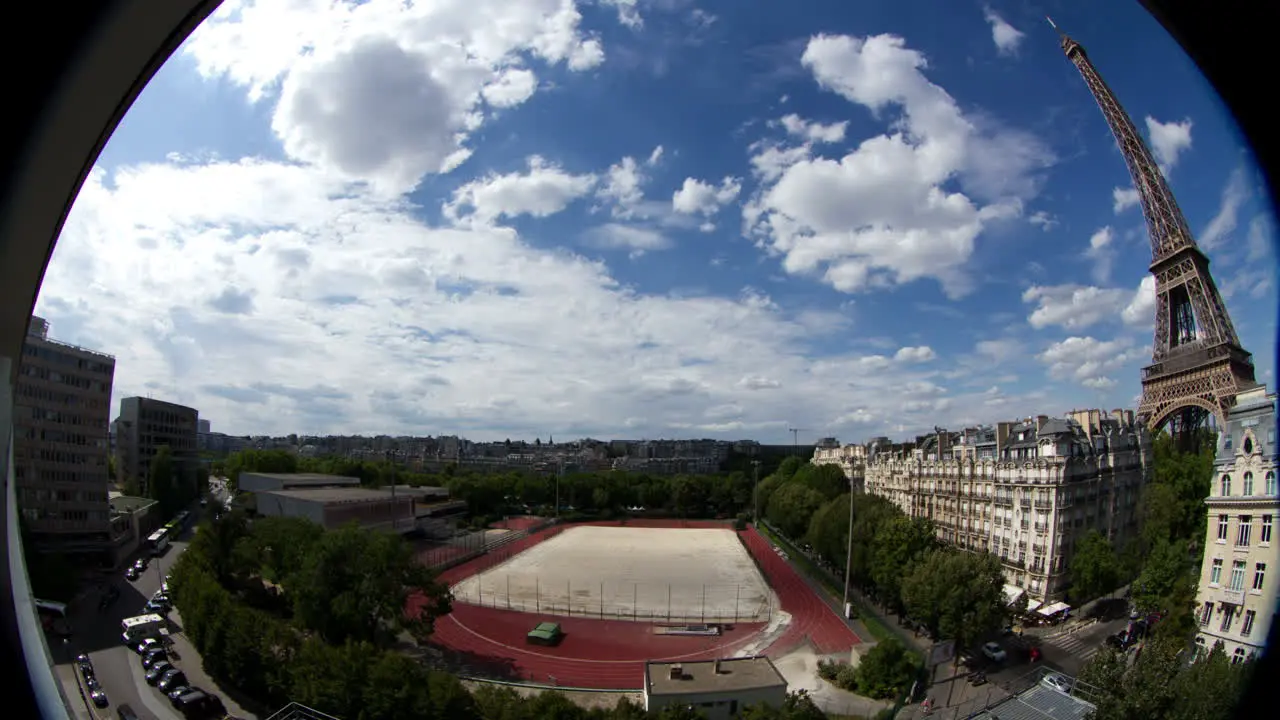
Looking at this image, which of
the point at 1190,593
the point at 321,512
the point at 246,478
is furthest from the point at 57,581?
the point at 246,478

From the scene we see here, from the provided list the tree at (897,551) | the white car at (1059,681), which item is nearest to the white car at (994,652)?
the tree at (897,551)

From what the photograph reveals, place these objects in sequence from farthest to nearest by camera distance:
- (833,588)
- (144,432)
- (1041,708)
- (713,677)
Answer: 1. (833,588)
2. (713,677)
3. (144,432)
4. (1041,708)

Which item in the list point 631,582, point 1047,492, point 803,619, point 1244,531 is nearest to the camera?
point 1244,531

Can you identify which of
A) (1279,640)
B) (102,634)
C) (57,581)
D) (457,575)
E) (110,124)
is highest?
(110,124)

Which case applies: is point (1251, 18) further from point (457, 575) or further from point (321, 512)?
point (321, 512)

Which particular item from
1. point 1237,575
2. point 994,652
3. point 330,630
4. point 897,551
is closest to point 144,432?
point 330,630

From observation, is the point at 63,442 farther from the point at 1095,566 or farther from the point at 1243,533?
the point at 1095,566
